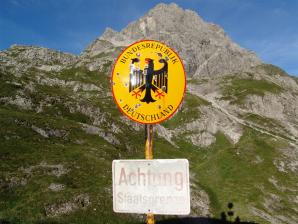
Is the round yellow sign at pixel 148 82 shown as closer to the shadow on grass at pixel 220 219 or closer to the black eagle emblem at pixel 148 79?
the black eagle emblem at pixel 148 79

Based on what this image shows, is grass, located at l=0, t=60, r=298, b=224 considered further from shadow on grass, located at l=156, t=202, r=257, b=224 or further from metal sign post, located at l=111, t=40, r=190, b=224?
metal sign post, located at l=111, t=40, r=190, b=224

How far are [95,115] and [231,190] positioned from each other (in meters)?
36.3

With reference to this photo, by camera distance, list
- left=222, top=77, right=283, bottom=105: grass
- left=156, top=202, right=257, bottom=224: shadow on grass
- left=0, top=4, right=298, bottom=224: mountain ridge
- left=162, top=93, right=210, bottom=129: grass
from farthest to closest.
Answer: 1. left=222, top=77, right=283, bottom=105: grass
2. left=162, top=93, right=210, bottom=129: grass
3. left=156, top=202, right=257, bottom=224: shadow on grass
4. left=0, top=4, right=298, bottom=224: mountain ridge

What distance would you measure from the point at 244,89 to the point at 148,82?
177 metres

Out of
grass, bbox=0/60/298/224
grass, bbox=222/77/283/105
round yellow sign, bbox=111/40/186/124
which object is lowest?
round yellow sign, bbox=111/40/186/124

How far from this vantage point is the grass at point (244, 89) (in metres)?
165

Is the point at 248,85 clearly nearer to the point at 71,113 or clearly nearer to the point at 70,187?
the point at 71,113

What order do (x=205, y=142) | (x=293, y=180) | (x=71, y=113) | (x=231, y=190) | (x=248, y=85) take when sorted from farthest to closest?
(x=248, y=85), (x=205, y=142), (x=71, y=113), (x=293, y=180), (x=231, y=190)

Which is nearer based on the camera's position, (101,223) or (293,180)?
(101,223)

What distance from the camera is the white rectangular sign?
6113 mm

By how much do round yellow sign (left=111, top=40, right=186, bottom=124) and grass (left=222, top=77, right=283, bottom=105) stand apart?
15722 cm

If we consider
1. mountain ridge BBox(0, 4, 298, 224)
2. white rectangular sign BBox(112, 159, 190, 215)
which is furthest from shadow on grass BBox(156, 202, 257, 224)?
white rectangular sign BBox(112, 159, 190, 215)

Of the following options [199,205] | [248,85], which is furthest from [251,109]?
[199,205]

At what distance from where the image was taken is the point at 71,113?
255ft
